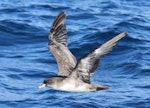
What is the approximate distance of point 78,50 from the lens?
43.2 feet

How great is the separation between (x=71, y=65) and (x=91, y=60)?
1025mm

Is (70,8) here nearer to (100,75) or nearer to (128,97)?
(100,75)

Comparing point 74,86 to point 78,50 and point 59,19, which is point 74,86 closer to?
point 59,19

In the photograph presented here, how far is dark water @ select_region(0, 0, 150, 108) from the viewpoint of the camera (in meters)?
10.8

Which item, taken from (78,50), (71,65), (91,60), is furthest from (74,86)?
(78,50)

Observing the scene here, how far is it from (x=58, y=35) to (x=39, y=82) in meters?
2.24

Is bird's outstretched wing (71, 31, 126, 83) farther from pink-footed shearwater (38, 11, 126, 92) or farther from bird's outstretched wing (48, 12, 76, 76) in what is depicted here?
bird's outstretched wing (48, 12, 76, 76)

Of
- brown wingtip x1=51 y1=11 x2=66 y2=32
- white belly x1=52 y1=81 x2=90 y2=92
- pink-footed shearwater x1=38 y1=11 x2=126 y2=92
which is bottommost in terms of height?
white belly x1=52 y1=81 x2=90 y2=92

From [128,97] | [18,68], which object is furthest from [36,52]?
[128,97]

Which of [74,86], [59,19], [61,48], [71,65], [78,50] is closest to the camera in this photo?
[74,86]

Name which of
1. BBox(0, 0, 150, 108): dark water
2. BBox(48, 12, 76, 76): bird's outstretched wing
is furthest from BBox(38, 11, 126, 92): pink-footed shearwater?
BBox(0, 0, 150, 108): dark water

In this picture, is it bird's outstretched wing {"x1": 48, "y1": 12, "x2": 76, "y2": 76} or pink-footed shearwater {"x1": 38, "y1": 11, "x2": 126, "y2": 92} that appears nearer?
pink-footed shearwater {"x1": 38, "y1": 11, "x2": 126, "y2": 92}

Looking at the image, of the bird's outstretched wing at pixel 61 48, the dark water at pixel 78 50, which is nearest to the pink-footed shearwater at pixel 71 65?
the bird's outstretched wing at pixel 61 48

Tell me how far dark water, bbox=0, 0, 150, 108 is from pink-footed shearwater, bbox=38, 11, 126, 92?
1.60 m
